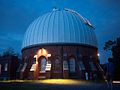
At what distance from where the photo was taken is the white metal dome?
1346 inches

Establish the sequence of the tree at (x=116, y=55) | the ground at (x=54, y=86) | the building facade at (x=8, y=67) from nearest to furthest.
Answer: the ground at (x=54, y=86)
the tree at (x=116, y=55)
the building facade at (x=8, y=67)

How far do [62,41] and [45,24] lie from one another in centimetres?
486

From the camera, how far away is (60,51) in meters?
33.8

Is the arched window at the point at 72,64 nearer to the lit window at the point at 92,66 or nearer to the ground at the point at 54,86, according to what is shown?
the lit window at the point at 92,66

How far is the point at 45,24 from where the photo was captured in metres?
36.0

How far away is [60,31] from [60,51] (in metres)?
3.52

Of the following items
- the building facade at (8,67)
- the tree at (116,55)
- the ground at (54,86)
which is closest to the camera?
the ground at (54,86)

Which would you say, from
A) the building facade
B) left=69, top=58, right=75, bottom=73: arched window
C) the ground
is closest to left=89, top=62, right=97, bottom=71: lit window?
left=69, top=58, right=75, bottom=73: arched window

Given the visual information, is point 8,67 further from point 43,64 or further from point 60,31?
point 60,31

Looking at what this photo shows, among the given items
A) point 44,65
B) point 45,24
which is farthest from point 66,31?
point 44,65

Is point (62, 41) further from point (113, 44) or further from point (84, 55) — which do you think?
point (113, 44)

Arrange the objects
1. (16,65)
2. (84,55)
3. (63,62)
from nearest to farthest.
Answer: (63,62)
(84,55)
(16,65)

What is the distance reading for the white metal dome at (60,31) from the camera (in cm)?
3419

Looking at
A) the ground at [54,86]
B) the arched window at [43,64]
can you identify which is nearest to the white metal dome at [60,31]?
the arched window at [43,64]
